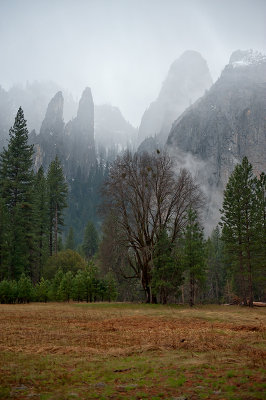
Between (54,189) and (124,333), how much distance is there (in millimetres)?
37697

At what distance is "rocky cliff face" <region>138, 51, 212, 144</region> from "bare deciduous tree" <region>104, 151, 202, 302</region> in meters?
151

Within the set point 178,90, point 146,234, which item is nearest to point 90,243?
point 146,234

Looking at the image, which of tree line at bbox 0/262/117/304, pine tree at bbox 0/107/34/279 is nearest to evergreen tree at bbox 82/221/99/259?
pine tree at bbox 0/107/34/279

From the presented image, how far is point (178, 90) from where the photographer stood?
18112 centimetres

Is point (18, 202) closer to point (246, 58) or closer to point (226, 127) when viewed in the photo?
point (226, 127)

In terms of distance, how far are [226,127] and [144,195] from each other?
283 ft

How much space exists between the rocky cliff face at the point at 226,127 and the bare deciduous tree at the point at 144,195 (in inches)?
2876

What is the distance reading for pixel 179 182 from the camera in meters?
25.7

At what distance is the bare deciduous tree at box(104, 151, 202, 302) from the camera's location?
2534 centimetres

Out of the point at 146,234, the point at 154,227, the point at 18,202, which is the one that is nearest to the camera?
the point at 146,234

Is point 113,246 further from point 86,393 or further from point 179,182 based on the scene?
point 86,393

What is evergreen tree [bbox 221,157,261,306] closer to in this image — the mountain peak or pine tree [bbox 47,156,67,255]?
pine tree [bbox 47,156,67,255]

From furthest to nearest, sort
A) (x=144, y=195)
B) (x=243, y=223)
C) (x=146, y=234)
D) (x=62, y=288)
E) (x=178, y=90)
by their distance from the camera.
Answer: (x=178, y=90)
(x=243, y=223)
(x=62, y=288)
(x=144, y=195)
(x=146, y=234)

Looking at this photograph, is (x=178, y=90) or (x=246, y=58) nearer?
(x=246, y=58)
